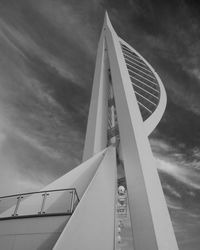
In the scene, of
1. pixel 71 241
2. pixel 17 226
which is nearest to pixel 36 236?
pixel 17 226

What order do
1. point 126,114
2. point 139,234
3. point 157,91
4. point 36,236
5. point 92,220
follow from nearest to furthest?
point 36,236 < point 92,220 < point 139,234 < point 126,114 < point 157,91

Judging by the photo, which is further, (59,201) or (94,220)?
(59,201)

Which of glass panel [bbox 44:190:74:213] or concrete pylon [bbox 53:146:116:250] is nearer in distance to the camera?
concrete pylon [bbox 53:146:116:250]

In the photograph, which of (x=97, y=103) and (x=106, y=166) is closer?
(x=106, y=166)

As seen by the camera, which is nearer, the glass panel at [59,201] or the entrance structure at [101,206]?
the entrance structure at [101,206]

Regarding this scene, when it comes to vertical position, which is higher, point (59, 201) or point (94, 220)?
point (59, 201)

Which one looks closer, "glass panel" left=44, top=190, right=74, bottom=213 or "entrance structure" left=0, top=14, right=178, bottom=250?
"entrance structure" left=0, top=14, right=178, bottom=250

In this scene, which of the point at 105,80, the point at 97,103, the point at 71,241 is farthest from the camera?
the point at 105,80

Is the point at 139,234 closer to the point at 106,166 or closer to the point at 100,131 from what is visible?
the point at 106,166

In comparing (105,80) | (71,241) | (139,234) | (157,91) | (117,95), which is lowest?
(71,241)

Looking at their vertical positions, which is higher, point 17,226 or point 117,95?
point 117,95

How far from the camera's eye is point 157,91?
12.0 metres

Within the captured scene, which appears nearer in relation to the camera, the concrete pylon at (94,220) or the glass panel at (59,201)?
the concrete pylon at (94,220)

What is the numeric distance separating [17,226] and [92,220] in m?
1.64
